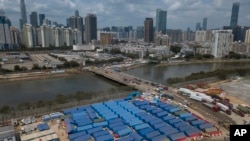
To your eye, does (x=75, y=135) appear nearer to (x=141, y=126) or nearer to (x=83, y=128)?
(x=83, y=128)

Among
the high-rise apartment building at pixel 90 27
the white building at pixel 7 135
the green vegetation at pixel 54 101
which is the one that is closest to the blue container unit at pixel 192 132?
the green vegetation at pixel 54 101

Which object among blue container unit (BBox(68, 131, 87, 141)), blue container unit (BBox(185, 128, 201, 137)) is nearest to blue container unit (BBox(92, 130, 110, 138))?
blue container unit (BBox(68, 131, 87, 141))

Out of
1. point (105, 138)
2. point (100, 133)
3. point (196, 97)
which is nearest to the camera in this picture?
point (105, 138)

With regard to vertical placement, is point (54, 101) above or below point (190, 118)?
above

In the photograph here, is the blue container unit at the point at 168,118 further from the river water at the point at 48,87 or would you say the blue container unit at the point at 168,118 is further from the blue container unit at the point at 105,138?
the river water at the point at 48,87

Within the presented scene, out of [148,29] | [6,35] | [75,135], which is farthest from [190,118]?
[148,29]

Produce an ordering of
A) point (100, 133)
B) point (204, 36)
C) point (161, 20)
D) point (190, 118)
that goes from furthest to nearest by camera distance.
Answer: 1. point (161, 20)
2. point (204, 36)
3. point (190, 118)
4. point (100, 133)
